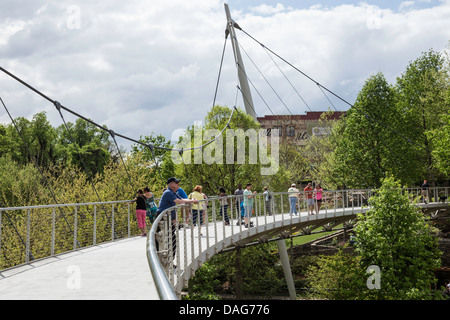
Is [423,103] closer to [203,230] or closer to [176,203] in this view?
[203,230]

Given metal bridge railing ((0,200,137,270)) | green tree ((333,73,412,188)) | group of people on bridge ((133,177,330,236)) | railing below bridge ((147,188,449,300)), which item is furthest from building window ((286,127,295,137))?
group of people on bridge ((133,177,330,236))

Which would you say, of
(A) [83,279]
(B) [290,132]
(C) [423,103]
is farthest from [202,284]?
(B) [290,132]

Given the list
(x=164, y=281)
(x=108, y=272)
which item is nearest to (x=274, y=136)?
(x=108, y=272)

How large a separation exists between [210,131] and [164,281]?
3329 cm

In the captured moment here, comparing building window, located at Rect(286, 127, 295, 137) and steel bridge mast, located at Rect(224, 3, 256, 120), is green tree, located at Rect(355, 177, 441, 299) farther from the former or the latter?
building window, located at Rect(286, 127, 295, 137)

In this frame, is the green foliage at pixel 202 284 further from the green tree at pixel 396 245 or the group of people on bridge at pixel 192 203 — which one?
the green tree at pixel 396 245

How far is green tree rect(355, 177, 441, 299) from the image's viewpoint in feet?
67.5

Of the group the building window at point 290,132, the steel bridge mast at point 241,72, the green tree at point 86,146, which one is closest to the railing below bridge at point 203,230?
the steel bridge mast at point 241,72

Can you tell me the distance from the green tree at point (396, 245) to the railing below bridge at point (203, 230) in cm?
236

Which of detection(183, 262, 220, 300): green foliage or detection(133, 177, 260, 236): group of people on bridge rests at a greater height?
detection(133, 177, 260, 236): group of people on bridge

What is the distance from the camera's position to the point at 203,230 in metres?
15.7

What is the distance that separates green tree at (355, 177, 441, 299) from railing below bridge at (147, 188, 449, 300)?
7.75 ft

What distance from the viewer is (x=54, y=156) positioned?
49.7 meters
